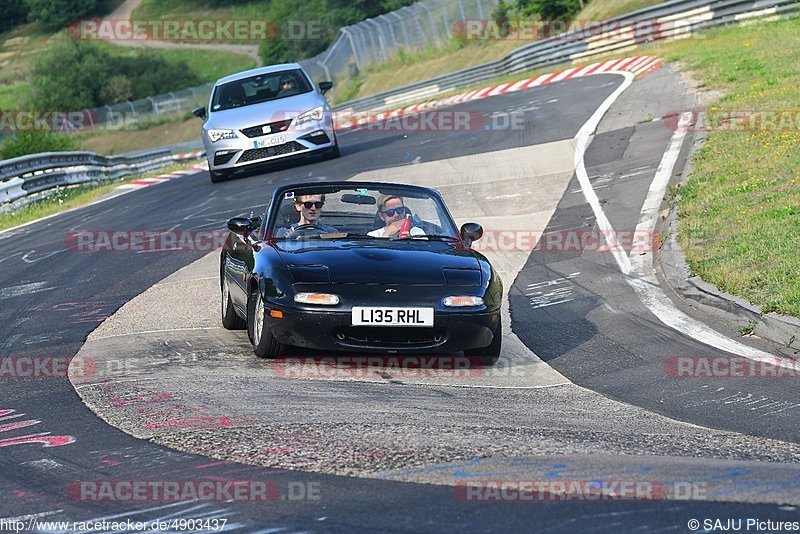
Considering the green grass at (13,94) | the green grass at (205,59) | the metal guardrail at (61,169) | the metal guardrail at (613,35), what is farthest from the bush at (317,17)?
the metal guardrail at (61,169)

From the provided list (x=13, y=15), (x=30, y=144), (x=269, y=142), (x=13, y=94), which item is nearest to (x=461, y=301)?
(x=269, y=142)

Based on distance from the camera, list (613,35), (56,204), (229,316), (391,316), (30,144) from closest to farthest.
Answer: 1. (391,316)
2. (229,316)
3. (56,204)
4. (30,144)
5. (613,35)

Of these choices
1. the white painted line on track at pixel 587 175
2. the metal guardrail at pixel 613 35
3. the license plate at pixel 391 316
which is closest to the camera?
the license plate at pixel 391 316

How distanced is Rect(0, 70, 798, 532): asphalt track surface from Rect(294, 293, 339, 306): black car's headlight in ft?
2.26

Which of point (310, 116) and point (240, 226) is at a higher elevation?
point (240, 226)

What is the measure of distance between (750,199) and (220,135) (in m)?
10.5

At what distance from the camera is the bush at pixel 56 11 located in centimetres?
9962

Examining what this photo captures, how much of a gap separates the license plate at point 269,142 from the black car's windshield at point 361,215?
11.4 meters

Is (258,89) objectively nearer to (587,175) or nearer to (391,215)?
(587,175)

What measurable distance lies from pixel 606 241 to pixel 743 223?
5.89 ft

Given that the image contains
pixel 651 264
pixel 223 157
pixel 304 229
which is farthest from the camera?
pixel 223 157

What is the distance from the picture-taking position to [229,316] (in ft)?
32.4

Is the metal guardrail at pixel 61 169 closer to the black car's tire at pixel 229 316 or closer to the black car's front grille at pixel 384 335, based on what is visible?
the black car's tire at pixel 229 316

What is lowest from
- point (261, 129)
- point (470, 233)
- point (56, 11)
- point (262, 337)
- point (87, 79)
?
point (262, 337)
